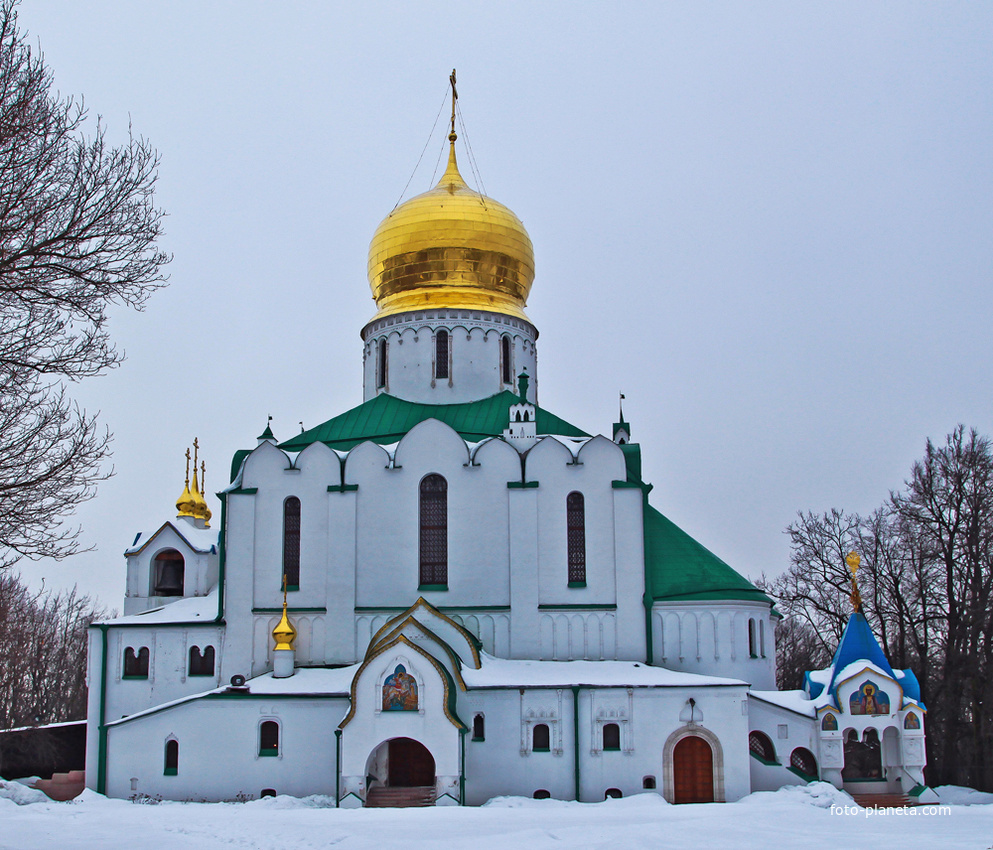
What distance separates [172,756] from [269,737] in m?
1.81

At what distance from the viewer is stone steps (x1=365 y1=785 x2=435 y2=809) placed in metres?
18.2

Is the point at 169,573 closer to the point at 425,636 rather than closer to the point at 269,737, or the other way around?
the point at 269,737

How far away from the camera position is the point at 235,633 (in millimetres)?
21312

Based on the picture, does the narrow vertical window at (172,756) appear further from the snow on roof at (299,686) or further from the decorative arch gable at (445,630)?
the decorative arch gable at (445,630)

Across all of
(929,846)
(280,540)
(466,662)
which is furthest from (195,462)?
(929,846)

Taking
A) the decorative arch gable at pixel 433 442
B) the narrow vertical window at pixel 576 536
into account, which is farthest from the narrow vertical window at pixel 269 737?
the narrow vertical window at pixel 576 536

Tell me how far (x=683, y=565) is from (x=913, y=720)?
4925 mm

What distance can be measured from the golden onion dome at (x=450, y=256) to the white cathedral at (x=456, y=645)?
2.05 metres

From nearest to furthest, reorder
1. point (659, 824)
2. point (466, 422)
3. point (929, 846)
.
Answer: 1. point (929, 846)
2. point (659, 824)
3. point (466, 422)

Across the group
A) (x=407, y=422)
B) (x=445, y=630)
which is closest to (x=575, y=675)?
(x=445, y=630)

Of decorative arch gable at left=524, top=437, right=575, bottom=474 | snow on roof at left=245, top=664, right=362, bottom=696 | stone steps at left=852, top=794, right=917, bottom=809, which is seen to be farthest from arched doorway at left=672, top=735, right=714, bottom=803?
snow on roof at left=245, top=664, right=362, bottom=696

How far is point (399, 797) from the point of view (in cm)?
1836

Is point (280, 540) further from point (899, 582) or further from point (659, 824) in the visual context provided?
point (899, 582)

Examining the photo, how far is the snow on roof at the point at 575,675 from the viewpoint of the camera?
1883 cm
